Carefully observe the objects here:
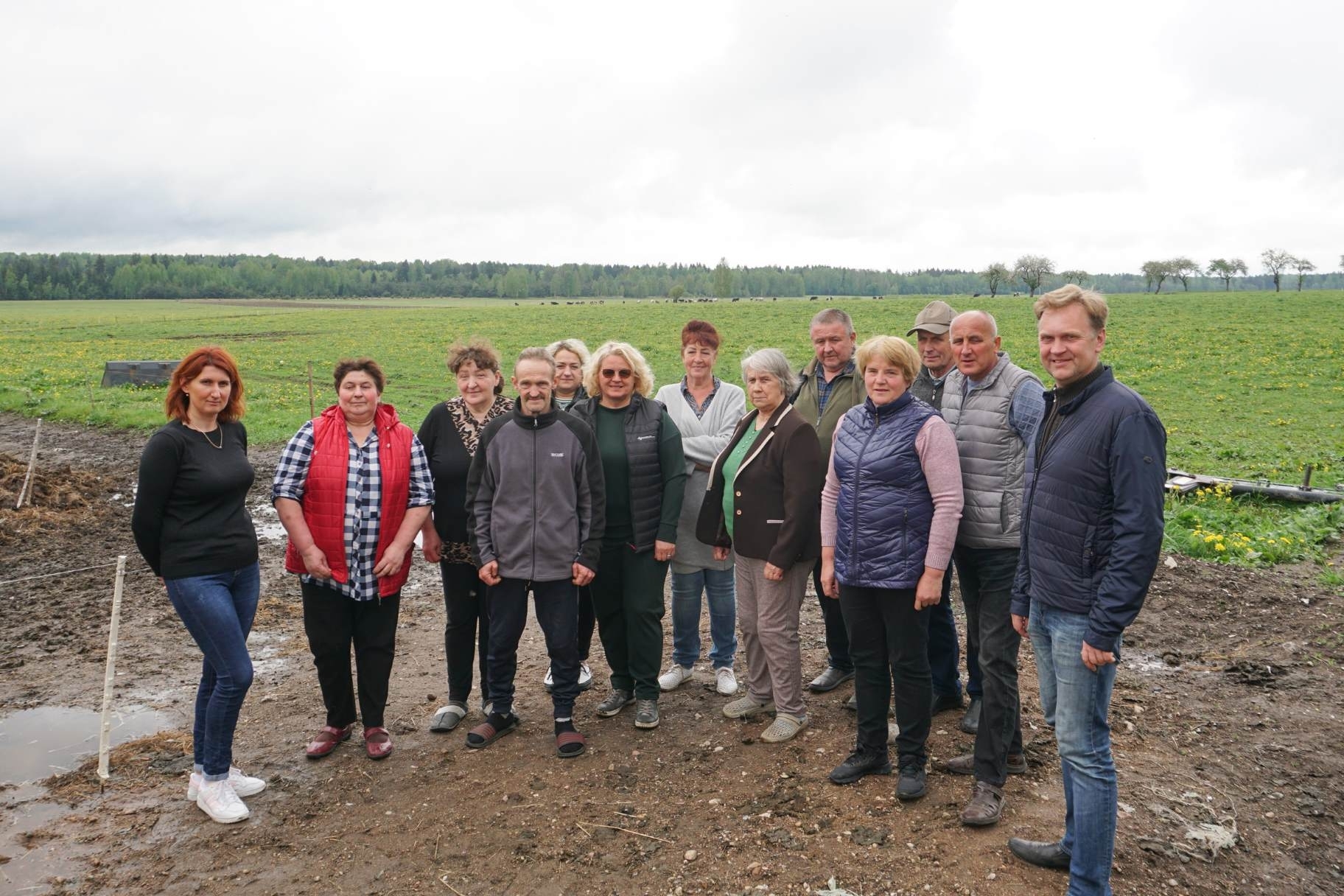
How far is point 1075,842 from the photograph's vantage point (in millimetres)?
3289

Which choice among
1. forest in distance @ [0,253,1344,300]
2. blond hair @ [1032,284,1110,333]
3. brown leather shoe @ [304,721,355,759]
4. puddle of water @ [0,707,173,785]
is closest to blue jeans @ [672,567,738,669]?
brown leather shoe @ [304,721,355,759]

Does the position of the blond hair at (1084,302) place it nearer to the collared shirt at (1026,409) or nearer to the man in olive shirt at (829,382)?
the collared shirt at (1026,409)

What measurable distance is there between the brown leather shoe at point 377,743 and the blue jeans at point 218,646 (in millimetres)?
768

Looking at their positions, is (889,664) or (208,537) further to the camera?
(889,664)

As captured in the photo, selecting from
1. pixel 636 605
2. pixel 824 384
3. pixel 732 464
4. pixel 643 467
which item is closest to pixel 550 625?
pixel 636 605

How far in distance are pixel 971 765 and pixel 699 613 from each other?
1.97 m

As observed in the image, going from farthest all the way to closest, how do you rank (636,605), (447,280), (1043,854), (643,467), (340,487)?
1. (447,280)
2. (636,605)
3. (643,467)
4. (340,487)
5. (1043,854)

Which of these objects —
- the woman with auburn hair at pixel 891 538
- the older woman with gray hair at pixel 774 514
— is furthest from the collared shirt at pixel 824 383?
the woman with auburn hair at pixel 891 538

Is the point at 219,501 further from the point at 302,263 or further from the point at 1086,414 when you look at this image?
the point at 302,263

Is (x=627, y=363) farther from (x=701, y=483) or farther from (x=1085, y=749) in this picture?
(x=1085, y=749)

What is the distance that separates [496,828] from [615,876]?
73 cm

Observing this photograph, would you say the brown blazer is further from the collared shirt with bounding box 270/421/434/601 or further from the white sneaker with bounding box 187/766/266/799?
the white sneaker with bounding box 187/766/266/799

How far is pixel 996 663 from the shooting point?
4082 millimetres

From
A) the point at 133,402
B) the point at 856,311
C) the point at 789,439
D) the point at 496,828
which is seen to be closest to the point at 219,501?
the point at 496,828
